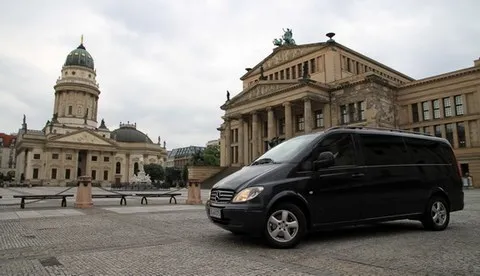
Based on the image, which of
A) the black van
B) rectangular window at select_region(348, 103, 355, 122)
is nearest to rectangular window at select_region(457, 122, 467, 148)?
rectangular window at select_region(348, 103, 355, 122)

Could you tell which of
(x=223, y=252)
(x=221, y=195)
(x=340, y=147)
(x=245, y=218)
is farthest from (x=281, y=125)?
(x=223, y=252)

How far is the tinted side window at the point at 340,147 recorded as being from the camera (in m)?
6.79

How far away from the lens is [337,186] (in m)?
6.53

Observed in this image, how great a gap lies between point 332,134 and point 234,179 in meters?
2.25

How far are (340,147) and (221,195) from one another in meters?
2.63

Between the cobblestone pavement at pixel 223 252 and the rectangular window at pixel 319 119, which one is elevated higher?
the rectangular window at pixel 319 119

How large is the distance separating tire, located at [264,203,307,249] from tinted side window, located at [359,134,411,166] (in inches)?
84.2

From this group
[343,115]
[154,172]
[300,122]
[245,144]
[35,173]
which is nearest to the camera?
[343,115]

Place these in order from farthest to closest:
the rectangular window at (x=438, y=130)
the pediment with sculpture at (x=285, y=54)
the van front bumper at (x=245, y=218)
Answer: the pediment with sculpture at (x=285, y=54) → the rectangular window at (x=438, y=130) → the van front bumper at (x=245, y=218)

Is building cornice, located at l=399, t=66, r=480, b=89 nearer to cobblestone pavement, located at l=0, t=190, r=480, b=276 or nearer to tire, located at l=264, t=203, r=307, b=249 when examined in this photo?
cobblestone pavement, located at l=0, t=190, r=480, b=276

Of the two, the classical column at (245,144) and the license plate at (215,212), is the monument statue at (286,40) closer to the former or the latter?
the classical column at (245,144)

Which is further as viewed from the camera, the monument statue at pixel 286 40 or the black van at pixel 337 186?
the monument statue at pixel 286 40

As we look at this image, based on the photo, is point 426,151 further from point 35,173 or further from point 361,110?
point 35,173

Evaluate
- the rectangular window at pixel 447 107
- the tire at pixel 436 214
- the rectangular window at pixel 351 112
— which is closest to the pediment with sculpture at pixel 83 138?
the rectangular window at pixel 351 112
